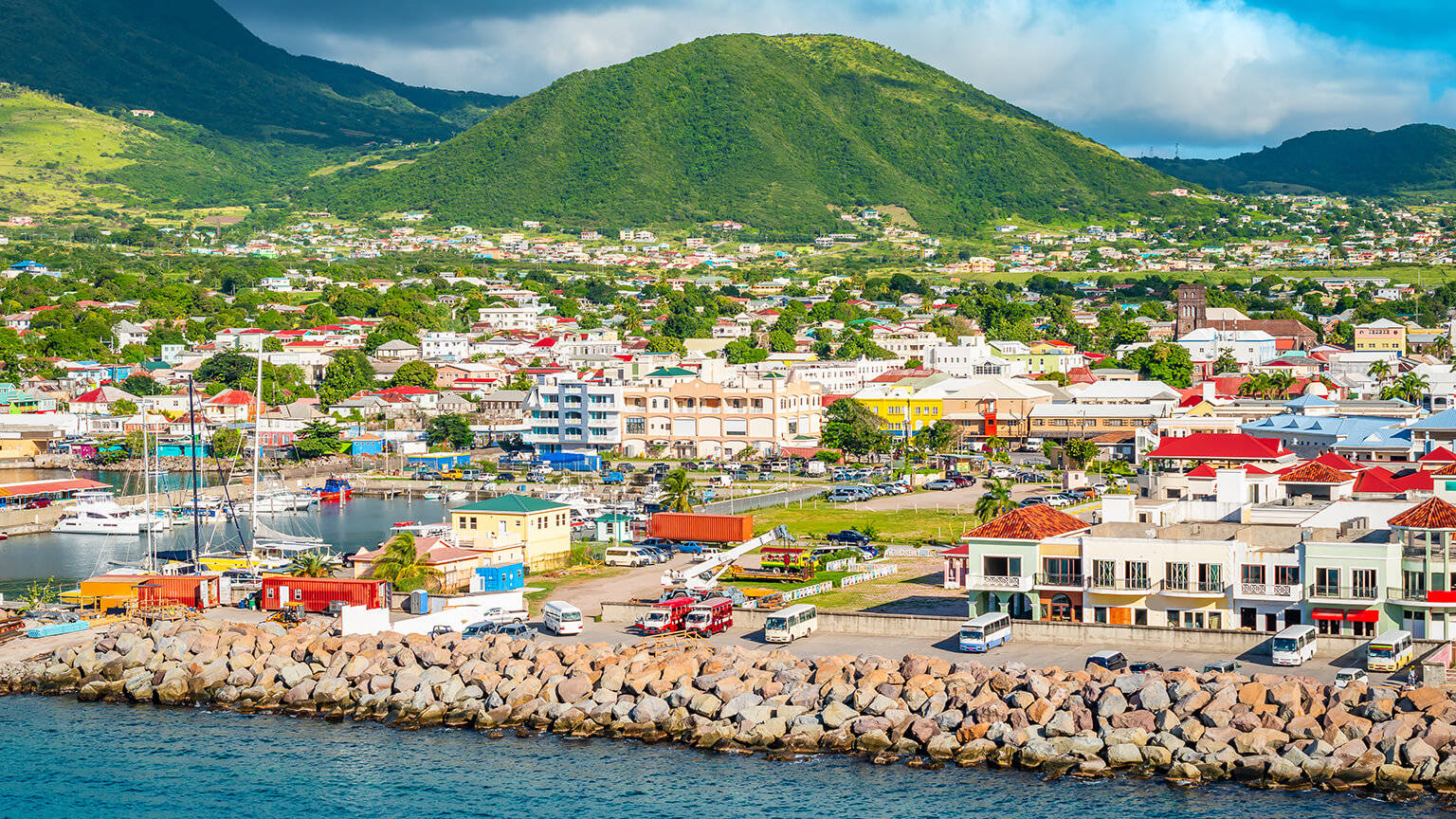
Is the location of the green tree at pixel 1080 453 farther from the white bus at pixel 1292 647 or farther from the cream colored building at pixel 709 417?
the white bus at pixel 1292 647

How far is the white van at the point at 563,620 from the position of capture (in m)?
32.7

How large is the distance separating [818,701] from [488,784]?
528 cm

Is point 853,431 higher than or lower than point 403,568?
higher

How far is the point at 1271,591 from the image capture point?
29.7m

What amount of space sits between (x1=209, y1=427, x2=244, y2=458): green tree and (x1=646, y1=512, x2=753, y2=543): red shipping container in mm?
33999

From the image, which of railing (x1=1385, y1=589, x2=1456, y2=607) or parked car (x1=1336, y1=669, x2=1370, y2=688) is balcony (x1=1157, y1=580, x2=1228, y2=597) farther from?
parked car (x1=1336, y1=669, x2=1370, y2=688)

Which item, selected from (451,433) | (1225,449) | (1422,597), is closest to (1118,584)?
(1422,597)

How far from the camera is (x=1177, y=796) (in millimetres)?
23672

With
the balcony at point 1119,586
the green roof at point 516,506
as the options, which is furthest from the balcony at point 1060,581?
the green roof at point 516,506

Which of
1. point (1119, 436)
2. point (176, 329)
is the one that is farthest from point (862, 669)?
point (176, 329)

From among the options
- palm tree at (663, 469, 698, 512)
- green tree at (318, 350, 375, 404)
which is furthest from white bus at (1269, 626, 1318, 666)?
green tree at (318, 350, 375, 404)

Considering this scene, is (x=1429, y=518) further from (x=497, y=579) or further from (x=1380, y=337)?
(x=1380, y=337)

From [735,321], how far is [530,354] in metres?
20.1

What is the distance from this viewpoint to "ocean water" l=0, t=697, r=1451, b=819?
23578 millimetres
